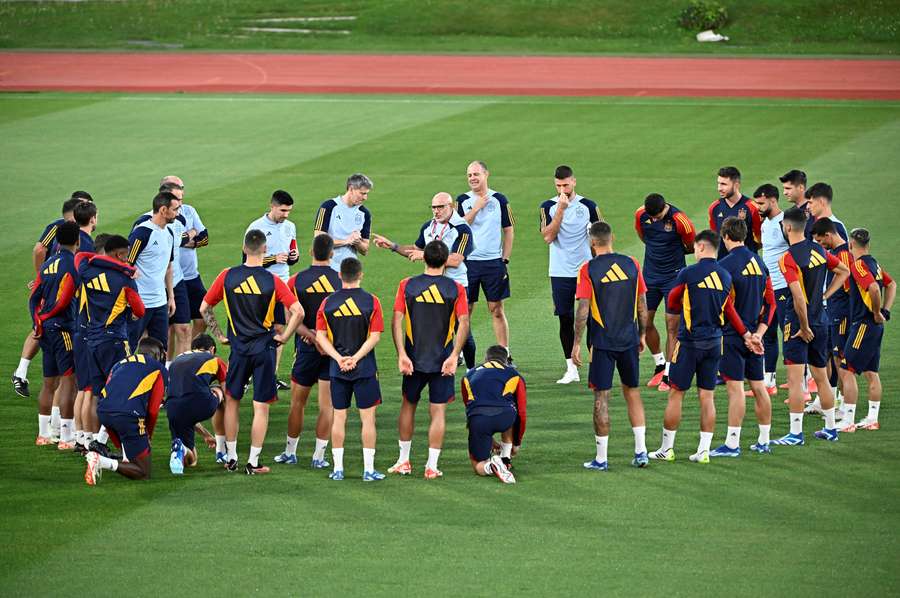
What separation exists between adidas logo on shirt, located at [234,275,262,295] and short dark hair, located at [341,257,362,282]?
2.60ft

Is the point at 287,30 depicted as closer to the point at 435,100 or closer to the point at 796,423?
the point at 435,100

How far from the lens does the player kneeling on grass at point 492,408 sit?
11.0 m

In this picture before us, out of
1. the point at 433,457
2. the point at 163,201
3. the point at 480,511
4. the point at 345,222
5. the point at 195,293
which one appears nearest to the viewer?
the point at 480,511

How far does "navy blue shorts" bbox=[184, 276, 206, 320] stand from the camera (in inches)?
577

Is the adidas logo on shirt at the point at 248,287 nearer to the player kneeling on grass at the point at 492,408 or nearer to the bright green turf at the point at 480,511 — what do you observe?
the bright green turf at the point at 480,511

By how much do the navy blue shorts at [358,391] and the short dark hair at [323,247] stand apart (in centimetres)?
123

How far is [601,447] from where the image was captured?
1120cm

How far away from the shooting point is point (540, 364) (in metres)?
15.2

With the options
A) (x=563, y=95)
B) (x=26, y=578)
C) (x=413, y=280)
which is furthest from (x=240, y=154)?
(x=26, y=578)

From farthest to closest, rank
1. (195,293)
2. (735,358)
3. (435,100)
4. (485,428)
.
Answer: (435,100), (195,293), (735,358), (485,428)

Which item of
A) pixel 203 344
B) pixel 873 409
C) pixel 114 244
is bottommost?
pixel 873 409

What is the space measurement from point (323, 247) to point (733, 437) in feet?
13.6

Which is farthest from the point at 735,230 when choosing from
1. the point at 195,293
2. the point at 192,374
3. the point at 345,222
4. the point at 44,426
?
the point at 44,426

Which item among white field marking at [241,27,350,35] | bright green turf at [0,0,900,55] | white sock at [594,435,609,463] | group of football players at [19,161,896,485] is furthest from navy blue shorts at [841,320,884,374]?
white field marking at [241,27,350,35]
